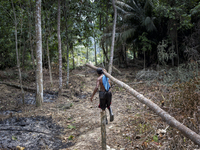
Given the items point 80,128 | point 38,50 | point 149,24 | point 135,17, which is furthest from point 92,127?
point 135,17

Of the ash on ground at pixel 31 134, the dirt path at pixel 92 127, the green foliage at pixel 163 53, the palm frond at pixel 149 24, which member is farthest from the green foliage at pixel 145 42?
the ash on ground at pixel 31 134

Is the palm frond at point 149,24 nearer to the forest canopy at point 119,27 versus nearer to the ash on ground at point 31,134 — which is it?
the forest canopy at point 119,27

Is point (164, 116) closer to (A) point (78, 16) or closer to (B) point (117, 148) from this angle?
(B) point (117, 148)

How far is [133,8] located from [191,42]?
627 cm

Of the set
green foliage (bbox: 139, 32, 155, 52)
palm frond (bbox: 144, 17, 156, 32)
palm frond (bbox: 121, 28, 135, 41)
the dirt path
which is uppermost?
palm frond (bbox: 144, 17, 156, 32)

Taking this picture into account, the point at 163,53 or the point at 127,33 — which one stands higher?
the point at 127,33

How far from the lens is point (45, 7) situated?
986 cm

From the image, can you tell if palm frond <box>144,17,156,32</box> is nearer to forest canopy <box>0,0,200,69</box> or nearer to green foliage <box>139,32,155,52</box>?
forest canopy <box>0,0,200,69</box>

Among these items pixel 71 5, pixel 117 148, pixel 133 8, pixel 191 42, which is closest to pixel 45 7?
pixel 71 5

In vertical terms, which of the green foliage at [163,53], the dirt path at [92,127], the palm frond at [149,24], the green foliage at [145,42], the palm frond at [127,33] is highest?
the palm frond at [149,24]

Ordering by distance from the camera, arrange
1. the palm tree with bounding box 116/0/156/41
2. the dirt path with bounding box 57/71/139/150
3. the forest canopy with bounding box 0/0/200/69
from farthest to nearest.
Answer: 1. the palm tree with bounding box 116/0/156/41
2. the forest canopy with bounding box 0/0/200/69
3. the dirt path with bounding box 57/71/139/150

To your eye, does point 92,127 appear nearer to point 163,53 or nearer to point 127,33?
point 163,53

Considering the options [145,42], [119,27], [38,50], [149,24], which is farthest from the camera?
[119,27]

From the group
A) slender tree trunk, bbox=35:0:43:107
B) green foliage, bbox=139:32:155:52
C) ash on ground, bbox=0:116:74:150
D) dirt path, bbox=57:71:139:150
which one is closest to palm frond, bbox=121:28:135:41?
green foliage, bbox=139:32:155:52
